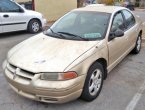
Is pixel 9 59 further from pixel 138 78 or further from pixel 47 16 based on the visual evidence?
pixel 47 16

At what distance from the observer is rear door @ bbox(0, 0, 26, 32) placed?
28.9 ft

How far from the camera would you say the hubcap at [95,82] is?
3993 mm

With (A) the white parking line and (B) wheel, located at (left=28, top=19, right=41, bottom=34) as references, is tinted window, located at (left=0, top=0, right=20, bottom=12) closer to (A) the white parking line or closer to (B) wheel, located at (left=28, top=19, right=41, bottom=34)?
Result: (B) wheel, located at (left=28, top=19, right=41, bottom=34)

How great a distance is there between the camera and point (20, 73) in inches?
145

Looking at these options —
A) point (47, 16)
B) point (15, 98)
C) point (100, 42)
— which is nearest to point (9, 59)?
point (15, 98)

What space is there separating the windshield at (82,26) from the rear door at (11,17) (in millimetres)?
4191

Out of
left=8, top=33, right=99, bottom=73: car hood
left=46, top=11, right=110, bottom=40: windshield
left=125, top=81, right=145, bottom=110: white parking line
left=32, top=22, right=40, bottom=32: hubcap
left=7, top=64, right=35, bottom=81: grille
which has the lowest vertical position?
left=125, top=81, right=145, bottom=110: white parking line

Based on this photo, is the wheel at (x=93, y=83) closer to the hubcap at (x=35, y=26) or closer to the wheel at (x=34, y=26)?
the wheel at (x=34, y=26)

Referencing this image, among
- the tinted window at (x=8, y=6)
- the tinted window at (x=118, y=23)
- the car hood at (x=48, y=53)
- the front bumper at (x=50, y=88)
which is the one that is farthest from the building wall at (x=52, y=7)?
the front bumper at (x=50, y=88)

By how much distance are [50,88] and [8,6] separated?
6.49 metres

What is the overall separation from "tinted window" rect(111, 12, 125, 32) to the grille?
6.56 feet

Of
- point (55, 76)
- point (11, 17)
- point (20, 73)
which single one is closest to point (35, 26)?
point (11, 17)

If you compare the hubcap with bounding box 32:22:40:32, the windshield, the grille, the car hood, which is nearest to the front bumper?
the grille

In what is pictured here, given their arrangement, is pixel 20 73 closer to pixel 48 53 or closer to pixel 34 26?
pixel 48 53
